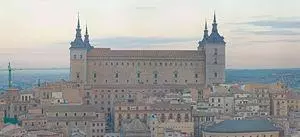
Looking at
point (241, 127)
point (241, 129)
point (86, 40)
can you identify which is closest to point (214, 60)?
point (86, 40)

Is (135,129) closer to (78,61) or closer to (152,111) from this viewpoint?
(152,111)

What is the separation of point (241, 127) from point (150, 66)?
2812 cm

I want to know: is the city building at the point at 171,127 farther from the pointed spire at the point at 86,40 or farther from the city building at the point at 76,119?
the pointed spire at the point at 86,40

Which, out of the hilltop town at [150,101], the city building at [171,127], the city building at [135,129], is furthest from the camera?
the hilltop town at [150,101]

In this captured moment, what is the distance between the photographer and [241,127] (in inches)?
2616

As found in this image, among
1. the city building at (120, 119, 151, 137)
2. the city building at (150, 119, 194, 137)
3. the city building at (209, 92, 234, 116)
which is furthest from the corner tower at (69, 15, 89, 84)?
the city building at (150, 119, 194, 137)

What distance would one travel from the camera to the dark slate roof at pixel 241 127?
66056mm

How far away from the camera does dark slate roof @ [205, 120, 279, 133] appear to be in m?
66.1

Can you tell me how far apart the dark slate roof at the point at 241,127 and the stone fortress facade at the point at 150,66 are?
24115 millimetres

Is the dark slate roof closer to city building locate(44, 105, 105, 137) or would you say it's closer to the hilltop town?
the hilltop town

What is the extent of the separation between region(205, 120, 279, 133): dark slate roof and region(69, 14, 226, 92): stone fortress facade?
2411 cm

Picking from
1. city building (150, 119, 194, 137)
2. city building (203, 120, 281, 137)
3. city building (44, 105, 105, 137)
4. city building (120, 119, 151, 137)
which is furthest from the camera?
city building (44, 105, 105, 137)

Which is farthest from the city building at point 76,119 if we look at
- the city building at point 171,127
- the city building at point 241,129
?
the city building at point 241,129

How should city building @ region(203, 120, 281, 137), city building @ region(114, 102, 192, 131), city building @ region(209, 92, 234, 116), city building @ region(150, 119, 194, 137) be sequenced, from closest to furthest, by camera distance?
city building @ region(203, 120, 281, 137) < city building @ region(150, 119, 194, 137) < city building @ region(114, 102, 192, 131) < city building @ region(209, 92, 234, 116)
